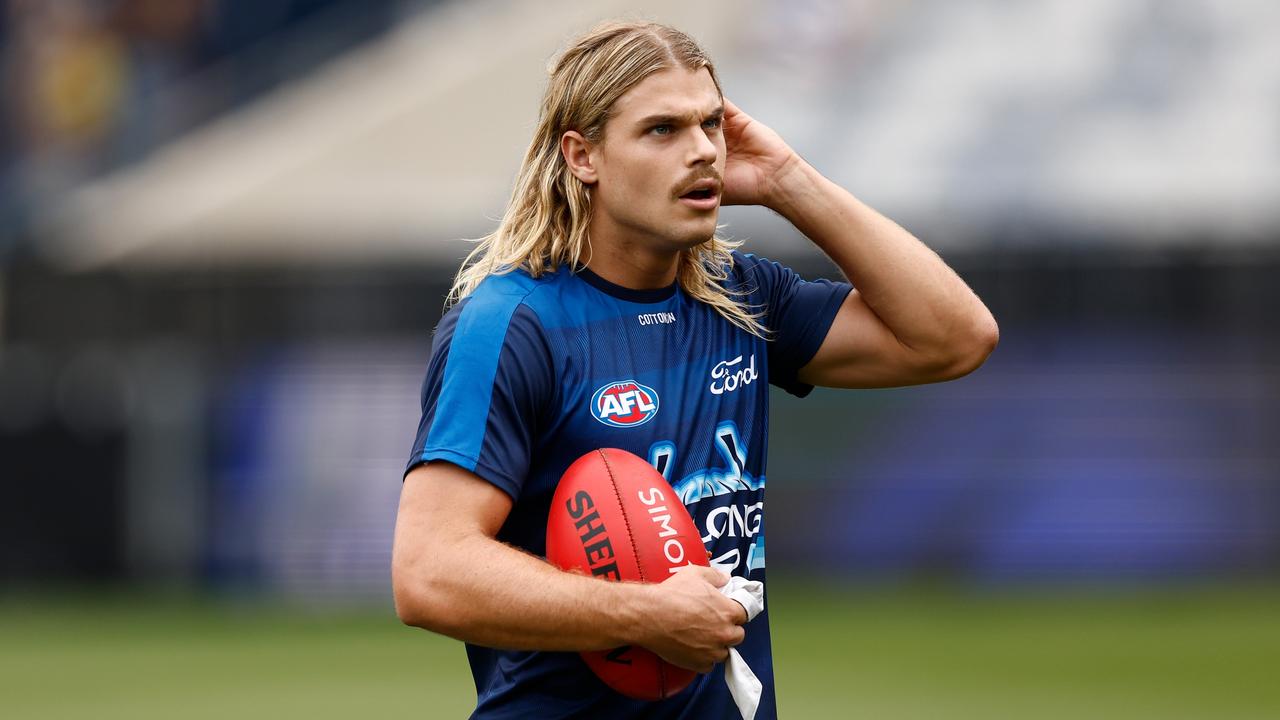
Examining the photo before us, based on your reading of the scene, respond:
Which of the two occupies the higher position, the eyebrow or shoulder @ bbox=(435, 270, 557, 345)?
the eyebrow

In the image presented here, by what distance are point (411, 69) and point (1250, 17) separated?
10.9 meters

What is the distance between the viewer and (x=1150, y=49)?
69.5 ft

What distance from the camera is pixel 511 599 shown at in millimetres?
3762

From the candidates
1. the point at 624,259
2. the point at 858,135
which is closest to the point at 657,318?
the point at 624,259

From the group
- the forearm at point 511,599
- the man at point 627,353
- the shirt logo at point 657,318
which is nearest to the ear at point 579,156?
the man at point 627,353

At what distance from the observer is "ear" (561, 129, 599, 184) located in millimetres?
4281

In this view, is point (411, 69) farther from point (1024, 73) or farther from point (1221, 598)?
point (1221, 598)

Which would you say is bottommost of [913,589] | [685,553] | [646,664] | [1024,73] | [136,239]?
[913,589]

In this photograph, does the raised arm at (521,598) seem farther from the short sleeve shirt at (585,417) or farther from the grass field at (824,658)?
the grass field at (824,658)

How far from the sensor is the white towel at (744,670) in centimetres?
385

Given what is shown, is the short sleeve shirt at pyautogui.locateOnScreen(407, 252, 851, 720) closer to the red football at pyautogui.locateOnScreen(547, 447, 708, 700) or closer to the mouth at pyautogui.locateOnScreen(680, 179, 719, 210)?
the red football at pyautogui.locateOnScreen(547, 447, 708, 700)

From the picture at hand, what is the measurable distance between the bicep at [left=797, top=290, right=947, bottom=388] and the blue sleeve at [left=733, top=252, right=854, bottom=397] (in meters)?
0.03

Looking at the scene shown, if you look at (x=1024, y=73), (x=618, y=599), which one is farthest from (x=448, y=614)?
(x=1024, y=73)

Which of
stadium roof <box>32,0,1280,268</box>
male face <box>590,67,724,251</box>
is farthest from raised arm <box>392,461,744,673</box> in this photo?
stadium roof <box>32,0,1280,268</box>
